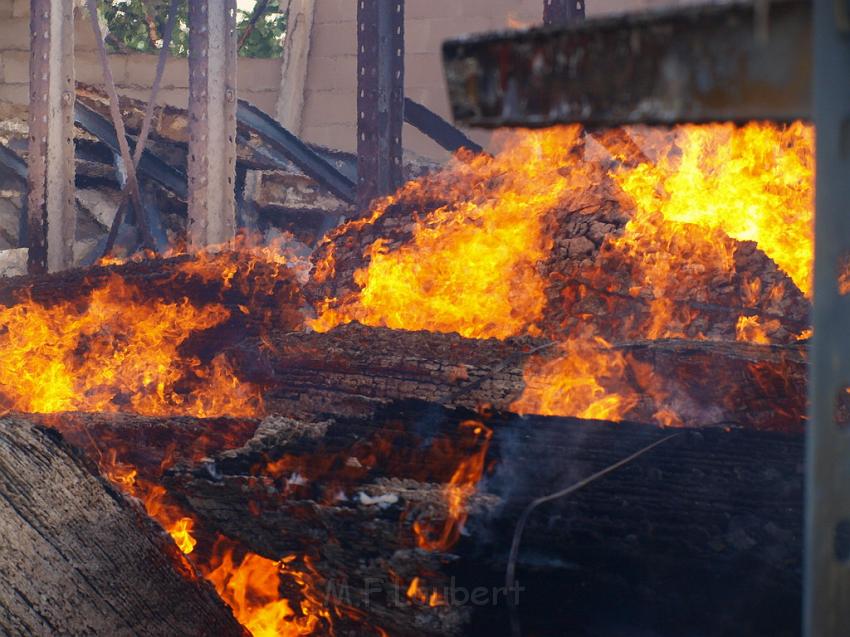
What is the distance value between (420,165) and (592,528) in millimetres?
8209

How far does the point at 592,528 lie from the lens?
283 cm

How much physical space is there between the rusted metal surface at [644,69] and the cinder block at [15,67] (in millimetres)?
12970

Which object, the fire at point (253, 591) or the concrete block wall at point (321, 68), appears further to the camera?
the concrete block wall at point (321, 68)

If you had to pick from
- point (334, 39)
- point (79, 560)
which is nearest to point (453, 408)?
point (79, 560)

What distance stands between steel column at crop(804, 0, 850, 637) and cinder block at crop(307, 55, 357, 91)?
11.8 meters

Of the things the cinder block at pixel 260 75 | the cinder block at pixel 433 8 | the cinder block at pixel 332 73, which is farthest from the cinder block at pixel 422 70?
the cinder block at pixel 260 75

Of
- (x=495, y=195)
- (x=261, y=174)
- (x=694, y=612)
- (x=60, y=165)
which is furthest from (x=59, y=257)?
(x=694, y=612)

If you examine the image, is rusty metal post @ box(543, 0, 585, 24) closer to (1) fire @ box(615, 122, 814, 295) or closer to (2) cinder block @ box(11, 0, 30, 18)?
(1) fire @ box(615, 122, 814, 295)

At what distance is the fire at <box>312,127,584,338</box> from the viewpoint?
5.89 m

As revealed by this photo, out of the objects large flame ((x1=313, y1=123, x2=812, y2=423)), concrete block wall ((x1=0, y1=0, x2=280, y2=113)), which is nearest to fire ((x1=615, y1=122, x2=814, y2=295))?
large flame ((x1=313, y1=123, x2=812, y2=423))

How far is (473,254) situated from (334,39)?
730 cm

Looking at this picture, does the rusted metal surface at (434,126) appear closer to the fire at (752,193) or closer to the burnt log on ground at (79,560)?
the fire at (752,193)

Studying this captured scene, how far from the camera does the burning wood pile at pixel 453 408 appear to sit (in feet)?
9.28

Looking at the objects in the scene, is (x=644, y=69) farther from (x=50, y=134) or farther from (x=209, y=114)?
(x=50, y=134)
